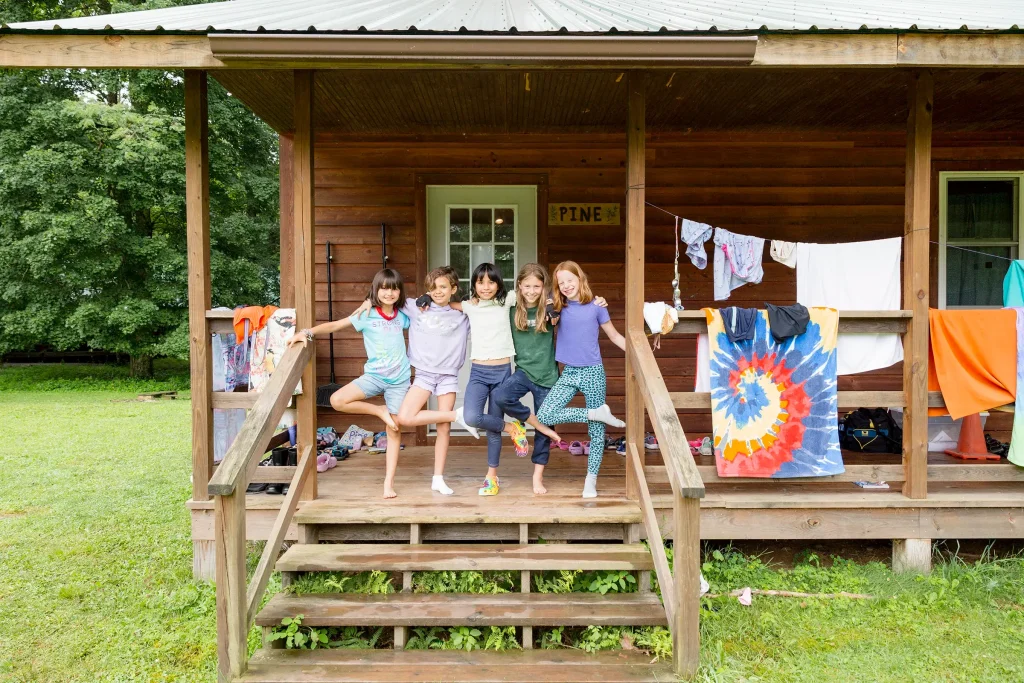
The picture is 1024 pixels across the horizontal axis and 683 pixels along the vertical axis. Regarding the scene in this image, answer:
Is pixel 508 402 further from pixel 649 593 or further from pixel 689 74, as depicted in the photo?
pixel 689 74

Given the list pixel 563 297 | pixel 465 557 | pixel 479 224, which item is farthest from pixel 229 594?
pixel 479 224

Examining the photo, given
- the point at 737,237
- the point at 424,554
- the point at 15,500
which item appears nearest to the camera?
the point at 424,554

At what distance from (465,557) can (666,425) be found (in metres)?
1.27

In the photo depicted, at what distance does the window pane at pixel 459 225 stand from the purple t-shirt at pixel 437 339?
6.70ft

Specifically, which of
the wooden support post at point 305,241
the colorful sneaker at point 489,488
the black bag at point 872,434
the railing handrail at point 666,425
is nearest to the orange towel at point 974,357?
the black bag at point 872,434

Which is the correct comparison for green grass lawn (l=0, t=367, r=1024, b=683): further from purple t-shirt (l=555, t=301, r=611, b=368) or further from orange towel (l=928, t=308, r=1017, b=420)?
purple t-shirt (l=555, t=301, r=611, b=368)

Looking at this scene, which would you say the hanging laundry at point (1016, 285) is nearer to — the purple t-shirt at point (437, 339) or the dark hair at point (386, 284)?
the purple t-shirt at point (437, 339)

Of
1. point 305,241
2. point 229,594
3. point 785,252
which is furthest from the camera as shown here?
point 785,252

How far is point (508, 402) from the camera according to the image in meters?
4.02

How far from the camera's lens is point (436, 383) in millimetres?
4035

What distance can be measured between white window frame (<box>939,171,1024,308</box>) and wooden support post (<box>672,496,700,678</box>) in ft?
14.6

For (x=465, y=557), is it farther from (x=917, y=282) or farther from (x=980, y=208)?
(x=980, y=208)

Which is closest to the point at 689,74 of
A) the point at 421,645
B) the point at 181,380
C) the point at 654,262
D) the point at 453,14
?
the point at 453,14

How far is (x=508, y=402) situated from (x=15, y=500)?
4.91m
